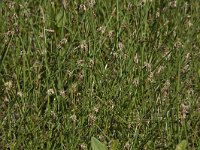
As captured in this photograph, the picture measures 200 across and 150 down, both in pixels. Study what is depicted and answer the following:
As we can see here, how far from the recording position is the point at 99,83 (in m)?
2.21

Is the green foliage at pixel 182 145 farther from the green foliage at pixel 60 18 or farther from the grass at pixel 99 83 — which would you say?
the green foliage at pixel 60 18

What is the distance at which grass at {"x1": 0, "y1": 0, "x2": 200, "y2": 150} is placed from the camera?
6.72ft

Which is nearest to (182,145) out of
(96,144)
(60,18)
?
(96,144)

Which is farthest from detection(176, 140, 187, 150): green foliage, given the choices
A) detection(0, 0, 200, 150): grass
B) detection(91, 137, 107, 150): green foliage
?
detection(91, 137, 107, 150): green foliage

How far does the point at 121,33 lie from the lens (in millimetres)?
2633

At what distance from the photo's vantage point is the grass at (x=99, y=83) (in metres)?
2.05

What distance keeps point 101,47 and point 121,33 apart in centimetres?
14

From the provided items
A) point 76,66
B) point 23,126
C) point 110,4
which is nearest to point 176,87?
point 76,66

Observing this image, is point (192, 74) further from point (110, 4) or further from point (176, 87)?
point (110, 4)

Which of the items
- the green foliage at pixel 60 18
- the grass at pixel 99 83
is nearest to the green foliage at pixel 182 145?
the grass at pixel 99 83

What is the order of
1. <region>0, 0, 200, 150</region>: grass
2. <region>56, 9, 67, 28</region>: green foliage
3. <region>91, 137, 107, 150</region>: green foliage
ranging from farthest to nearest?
<region>56, 9, 67, 28</region>: green foliage → <region>0, 0, 200, 150</region>: grass → <region>91, 137, 107, 150</region>: green foliage

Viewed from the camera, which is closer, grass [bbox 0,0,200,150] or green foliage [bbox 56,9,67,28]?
grass [bbox 0,0,200,150]

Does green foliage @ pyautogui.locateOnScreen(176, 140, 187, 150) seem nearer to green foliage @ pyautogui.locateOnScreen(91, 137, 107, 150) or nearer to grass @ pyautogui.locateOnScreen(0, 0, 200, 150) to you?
grass @ pyautogui.locateOnScreen(0, 0, 200, 150)

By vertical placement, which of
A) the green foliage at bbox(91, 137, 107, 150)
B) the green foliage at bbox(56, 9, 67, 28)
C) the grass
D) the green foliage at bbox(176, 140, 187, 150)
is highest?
the green foliage at bbox(56, 9, 67, 28)
